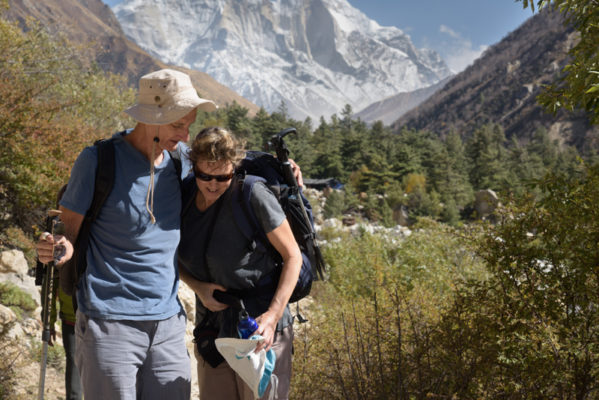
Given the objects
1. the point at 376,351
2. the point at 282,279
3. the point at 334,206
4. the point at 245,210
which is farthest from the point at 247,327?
the point at 334,206

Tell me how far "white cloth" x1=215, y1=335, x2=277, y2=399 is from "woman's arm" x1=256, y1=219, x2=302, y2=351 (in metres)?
0.05

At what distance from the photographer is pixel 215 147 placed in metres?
1.71

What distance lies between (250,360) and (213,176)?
0.70 metres

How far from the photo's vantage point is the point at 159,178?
1855 mm

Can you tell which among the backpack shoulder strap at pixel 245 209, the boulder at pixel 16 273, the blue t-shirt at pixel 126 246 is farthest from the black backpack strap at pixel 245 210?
the boulder at pixel 16 273

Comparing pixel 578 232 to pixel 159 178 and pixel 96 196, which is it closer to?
pixel 159 178

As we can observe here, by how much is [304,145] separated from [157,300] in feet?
123

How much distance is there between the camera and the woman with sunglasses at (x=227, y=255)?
5.67 ft

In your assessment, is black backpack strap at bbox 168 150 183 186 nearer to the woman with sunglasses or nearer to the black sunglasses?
the woman with sunglasses

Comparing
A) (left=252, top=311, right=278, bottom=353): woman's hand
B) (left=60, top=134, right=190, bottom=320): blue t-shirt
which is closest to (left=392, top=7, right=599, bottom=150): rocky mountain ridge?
(left=252, top=311, right=278, bottom=353): woman's hand

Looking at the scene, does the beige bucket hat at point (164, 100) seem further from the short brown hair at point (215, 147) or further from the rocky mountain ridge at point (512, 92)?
the rocky mountain ridge at point (512, 92)

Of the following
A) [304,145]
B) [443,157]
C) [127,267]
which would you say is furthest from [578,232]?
[304,145]

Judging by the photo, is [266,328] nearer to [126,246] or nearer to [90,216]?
[126,246]

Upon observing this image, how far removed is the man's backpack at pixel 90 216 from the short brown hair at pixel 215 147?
0.32m
